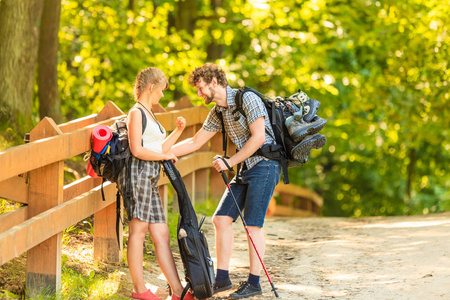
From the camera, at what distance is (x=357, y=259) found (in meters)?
6.52

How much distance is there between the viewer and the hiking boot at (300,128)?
5184 millimetres

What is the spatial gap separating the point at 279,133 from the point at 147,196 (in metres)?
1.18

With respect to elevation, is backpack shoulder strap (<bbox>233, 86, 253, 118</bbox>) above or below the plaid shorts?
above

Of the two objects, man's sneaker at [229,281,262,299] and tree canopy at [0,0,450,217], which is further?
tree canopy at [0,0,450,217]

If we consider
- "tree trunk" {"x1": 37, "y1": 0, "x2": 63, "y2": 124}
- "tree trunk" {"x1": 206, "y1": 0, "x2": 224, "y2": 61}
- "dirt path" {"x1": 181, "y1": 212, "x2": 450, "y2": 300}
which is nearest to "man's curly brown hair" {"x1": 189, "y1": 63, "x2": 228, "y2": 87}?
"dirt path" {"x1": 181, "y1": 212, "x2": 450, "y2": 300}

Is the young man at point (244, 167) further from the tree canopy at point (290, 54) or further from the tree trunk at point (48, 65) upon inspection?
the tree canopy at point (290, 54)

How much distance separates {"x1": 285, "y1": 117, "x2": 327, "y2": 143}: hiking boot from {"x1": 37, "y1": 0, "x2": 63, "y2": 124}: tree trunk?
15.0ft

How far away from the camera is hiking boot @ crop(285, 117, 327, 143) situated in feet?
17.0

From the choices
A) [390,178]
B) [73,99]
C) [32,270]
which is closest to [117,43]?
[73,99]

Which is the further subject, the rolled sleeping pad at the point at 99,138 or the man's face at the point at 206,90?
the man's face at the point at 206,90

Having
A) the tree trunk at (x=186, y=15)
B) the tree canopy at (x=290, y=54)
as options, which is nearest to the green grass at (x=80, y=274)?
the tree canopy at (x=290, y=54)

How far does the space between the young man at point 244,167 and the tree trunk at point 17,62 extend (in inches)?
128

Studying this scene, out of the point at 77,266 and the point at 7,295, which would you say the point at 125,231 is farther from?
the point at 7,295

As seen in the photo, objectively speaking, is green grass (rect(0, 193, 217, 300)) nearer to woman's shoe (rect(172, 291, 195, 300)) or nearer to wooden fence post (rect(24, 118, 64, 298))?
wooden fence post (rect(24, 118, 64, 298))
